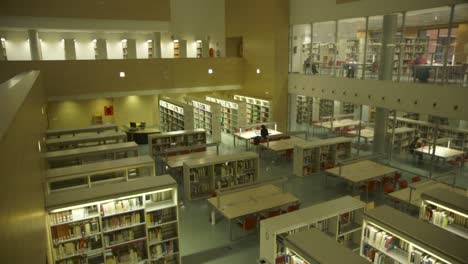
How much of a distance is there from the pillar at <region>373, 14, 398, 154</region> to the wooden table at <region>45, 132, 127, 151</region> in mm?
9219

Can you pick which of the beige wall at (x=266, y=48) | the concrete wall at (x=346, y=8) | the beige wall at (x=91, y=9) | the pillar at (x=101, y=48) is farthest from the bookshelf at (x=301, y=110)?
the pillar at (x=101, y=48)

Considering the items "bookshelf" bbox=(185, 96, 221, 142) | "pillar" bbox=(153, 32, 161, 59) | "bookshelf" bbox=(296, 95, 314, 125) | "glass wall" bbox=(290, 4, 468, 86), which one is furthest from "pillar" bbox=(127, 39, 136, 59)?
"bookshelf" bbox=(296, 95, 314, 125)

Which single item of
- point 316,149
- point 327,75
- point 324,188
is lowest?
point 324,188

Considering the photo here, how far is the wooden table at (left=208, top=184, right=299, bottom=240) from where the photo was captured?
7539 mm

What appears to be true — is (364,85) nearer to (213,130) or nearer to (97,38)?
(213,130)

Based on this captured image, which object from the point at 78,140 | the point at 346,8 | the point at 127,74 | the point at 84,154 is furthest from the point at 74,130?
the point at 346,8

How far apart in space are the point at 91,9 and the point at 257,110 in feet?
29.6

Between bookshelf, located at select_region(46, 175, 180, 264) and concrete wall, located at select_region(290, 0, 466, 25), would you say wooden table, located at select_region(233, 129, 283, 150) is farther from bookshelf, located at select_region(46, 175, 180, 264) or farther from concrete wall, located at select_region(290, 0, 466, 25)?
bookshelf, located at select_region(46, 175, 180, 264)

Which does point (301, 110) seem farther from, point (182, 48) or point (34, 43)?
point (34, 43)

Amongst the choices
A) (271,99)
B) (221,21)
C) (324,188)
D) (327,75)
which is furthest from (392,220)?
(221,21)

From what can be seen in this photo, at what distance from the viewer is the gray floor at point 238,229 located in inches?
280

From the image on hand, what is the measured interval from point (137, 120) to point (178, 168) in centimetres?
797

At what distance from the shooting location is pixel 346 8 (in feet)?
42.4

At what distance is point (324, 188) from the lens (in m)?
10.5
